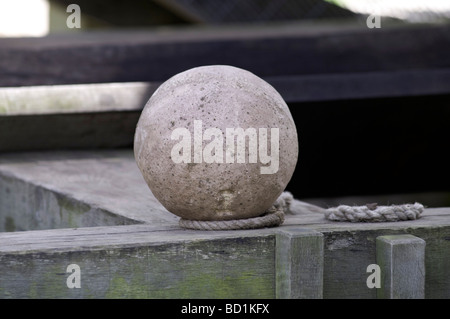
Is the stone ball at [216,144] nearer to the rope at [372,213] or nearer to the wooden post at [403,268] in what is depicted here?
the rope at [372,213]

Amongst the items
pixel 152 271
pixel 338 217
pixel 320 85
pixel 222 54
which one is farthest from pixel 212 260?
pixel 222 54

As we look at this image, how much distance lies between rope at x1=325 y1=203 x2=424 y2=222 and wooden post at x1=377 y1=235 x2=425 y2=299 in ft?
0.94

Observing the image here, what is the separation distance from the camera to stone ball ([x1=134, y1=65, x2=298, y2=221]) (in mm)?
3664

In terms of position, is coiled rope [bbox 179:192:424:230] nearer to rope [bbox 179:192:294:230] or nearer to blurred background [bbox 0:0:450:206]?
rope [bbox 179:192:294:230]

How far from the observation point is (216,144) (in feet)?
12.0

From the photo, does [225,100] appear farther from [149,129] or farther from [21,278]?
[21,278]

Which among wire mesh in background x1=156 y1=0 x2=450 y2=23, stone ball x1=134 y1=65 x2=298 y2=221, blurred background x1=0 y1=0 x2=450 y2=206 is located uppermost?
wire mesh in background x1=156 y1=0 x2=450 y2=23

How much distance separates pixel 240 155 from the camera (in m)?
3.68

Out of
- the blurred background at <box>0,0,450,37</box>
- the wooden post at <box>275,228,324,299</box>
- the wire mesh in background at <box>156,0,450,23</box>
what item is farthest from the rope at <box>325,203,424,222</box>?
the wire mesh in background at <box>156,0,450,23</box>

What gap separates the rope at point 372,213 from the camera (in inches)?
155

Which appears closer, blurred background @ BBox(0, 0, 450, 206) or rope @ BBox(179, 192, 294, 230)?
rope @ BBox(179, 192, 294, 230)

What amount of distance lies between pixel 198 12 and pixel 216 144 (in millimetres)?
8376

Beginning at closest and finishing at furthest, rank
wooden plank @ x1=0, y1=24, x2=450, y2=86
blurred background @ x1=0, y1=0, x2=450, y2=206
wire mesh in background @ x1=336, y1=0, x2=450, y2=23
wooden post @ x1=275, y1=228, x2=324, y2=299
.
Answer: wooden post @ x1=275, y1=228, x2=324, y2=299 < blurred background @ x1=0, y1=0, x2=450, y2=206 < wooden plank @ x1=0, y1=24, x2=450, y2=86 < wire mesh in background @ x1=336, y1=0, x2=450, y2=23

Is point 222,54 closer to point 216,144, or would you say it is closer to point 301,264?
point 216,144
